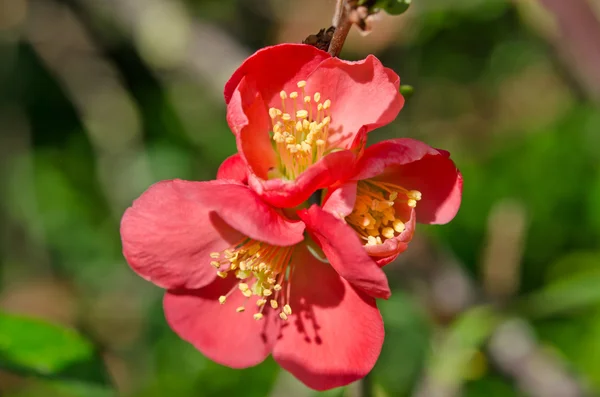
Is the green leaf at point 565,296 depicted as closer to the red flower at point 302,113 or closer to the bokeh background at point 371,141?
the bokeh background at point 371,141

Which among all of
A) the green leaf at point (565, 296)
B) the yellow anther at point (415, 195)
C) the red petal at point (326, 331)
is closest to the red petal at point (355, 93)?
the yellow anther at point (415, 195)

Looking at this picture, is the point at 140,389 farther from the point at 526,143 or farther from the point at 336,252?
the point at 526,143

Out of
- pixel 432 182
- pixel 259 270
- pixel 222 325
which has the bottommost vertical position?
pixel 222 325

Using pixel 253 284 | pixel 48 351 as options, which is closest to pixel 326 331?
pixel 253 284

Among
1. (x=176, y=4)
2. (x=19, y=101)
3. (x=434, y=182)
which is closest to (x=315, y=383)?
(x=434, y=182)

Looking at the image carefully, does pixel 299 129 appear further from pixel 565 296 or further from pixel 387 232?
pixel 565 296

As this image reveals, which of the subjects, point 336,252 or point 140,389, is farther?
point 140,389

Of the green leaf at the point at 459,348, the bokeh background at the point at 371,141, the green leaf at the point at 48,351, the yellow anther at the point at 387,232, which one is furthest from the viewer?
the bokeh background at the point at 371,141
